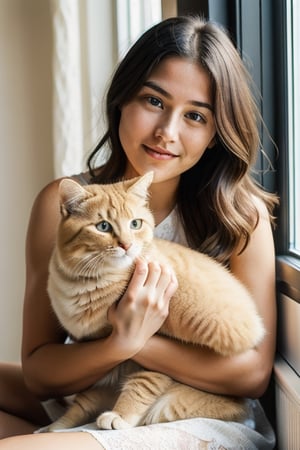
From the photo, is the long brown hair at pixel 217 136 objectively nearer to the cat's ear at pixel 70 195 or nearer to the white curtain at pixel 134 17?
the cat's ear at pixel 70 195

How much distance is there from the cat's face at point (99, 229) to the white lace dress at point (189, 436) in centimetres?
30

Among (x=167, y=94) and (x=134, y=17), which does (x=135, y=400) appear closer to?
(x=167, y=94)

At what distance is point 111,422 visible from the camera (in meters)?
1.26

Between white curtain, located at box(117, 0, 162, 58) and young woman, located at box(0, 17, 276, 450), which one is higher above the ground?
white curtain, located at box(117, 0, 162, 58)

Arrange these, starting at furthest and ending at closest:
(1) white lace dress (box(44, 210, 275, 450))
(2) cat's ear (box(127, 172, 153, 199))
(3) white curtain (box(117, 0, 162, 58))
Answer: (3) white curtain (box(117, 0, 162, 58))
(2) cat's ear (box(127, 172, 153, 199))
(1) white lace dress (box(44, 210, 275, 450))

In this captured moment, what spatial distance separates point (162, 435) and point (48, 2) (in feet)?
6.24

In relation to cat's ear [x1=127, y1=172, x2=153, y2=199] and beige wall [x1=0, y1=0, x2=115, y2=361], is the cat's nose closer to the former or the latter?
cat's ear [x1=127, y1=172, x2=153, y2=199]

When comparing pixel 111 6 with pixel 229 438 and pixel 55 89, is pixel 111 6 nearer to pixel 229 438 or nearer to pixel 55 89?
pixel 55 89

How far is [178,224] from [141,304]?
0.38m

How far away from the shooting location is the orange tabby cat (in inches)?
49.7

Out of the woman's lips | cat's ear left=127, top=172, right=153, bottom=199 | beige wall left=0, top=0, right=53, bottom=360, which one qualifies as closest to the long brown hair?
A: the woman's lips

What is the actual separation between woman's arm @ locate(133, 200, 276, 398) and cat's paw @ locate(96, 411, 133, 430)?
142 mm

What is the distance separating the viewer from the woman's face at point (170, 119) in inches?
57.8

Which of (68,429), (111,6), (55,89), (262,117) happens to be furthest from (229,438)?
(111,6)
